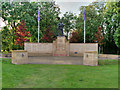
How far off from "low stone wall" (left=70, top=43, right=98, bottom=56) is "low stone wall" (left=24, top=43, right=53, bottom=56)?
3542 millimetres

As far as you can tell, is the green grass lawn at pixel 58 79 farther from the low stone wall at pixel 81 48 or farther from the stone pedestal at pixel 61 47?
the low stone wall at pixel 81 48

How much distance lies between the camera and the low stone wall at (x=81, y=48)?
2347 cm

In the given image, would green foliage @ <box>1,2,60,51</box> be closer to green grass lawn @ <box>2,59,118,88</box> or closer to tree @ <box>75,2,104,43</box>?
tree @ <box>75,2,104,43</box>

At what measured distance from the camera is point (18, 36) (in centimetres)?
2633

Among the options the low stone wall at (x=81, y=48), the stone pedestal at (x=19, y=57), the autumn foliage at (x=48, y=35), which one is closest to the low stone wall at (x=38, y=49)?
the low stone wall at (x=81, y=48)

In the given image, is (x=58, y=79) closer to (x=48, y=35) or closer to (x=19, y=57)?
(x=19, y=57)

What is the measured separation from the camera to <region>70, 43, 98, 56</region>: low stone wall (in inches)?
924

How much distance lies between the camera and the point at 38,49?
922 inches

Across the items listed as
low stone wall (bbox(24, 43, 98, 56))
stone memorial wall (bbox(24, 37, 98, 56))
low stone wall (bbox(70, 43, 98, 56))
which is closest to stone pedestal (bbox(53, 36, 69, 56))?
stone memorial wall (bbox(24, 37, 98, 56))

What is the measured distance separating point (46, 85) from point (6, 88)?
167 cm

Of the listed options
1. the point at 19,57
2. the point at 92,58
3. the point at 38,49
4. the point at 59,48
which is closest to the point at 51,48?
the point at 59,48

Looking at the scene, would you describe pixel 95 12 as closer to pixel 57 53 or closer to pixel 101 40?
pixel 101 40

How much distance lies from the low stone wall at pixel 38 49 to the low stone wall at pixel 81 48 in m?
3.54

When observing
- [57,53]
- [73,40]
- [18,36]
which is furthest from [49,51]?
[73,40]
